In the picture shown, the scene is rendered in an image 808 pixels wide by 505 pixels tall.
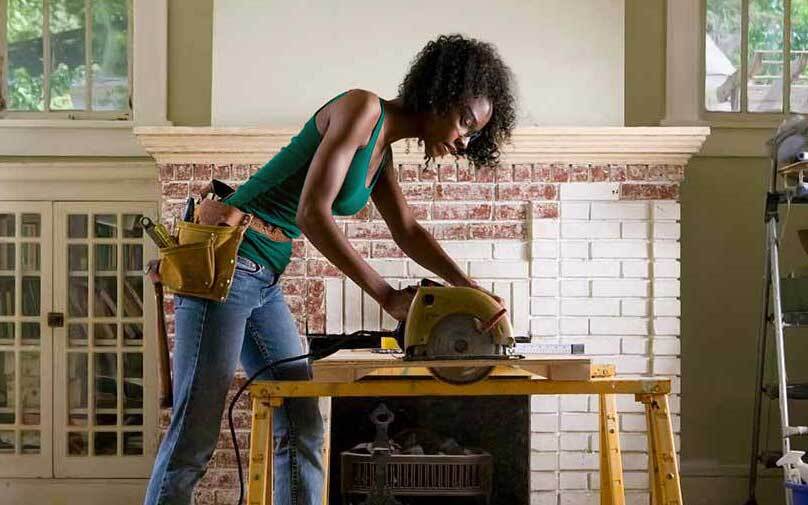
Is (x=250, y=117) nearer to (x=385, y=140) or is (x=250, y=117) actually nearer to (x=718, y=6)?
(x=385, y=140)

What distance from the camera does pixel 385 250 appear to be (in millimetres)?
3611

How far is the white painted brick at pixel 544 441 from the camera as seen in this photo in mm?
3617

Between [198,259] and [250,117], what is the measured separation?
1611 mm

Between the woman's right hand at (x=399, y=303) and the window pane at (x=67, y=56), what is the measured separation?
8.37 ft

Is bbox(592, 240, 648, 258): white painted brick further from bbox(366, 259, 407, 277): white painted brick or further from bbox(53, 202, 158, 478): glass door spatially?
bbox(53, 202, 158, 478): glass door

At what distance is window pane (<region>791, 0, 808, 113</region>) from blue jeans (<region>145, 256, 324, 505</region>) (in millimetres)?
2698

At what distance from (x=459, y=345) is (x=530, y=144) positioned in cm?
172

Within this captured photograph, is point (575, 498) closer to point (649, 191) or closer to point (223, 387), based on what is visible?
point (649, 191)

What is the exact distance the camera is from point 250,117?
12.3ft

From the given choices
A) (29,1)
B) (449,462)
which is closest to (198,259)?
(449,462)

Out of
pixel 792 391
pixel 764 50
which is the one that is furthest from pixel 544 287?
pixel 764 50

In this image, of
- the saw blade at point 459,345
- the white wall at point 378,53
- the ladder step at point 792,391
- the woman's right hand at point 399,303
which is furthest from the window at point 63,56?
the ladder step at point 792,391

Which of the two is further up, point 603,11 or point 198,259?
point 603,11

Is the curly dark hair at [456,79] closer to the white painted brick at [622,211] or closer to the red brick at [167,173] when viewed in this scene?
the white painted brick at [622,211]
